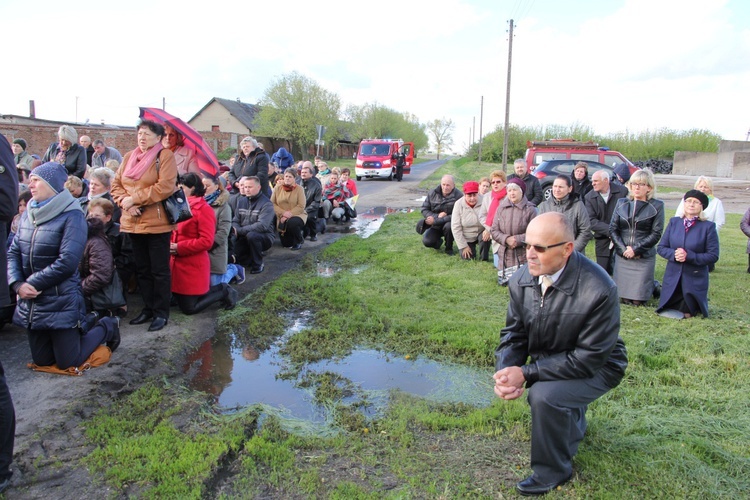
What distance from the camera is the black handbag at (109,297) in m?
5.58

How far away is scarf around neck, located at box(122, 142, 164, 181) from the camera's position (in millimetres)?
5566

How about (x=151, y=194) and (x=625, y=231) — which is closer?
(x=151, y=194)

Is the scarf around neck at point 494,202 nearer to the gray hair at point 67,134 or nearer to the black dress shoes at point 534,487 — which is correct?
the black dress shoes at point 534,487

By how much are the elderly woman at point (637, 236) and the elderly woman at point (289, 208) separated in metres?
5.62

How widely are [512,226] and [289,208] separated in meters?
4.53

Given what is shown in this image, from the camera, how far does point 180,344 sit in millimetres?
5469

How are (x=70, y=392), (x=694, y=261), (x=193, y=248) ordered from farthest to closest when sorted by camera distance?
(x=694, y=261)
(x=193, y=248)
(x=70, y=392)

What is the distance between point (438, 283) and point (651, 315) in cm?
281

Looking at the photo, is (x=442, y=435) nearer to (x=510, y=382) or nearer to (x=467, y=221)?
(x=510, y=382)

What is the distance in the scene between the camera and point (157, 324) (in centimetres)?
582

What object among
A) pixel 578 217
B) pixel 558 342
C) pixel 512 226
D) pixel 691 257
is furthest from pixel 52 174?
pixel 691 257

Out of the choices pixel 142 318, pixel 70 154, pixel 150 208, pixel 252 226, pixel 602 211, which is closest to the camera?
pixel 150 208

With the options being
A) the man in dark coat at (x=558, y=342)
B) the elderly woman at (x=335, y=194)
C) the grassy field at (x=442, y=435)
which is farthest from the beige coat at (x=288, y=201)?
the man in dark coat at (x=558, y=342)

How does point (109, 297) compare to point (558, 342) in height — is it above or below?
below
